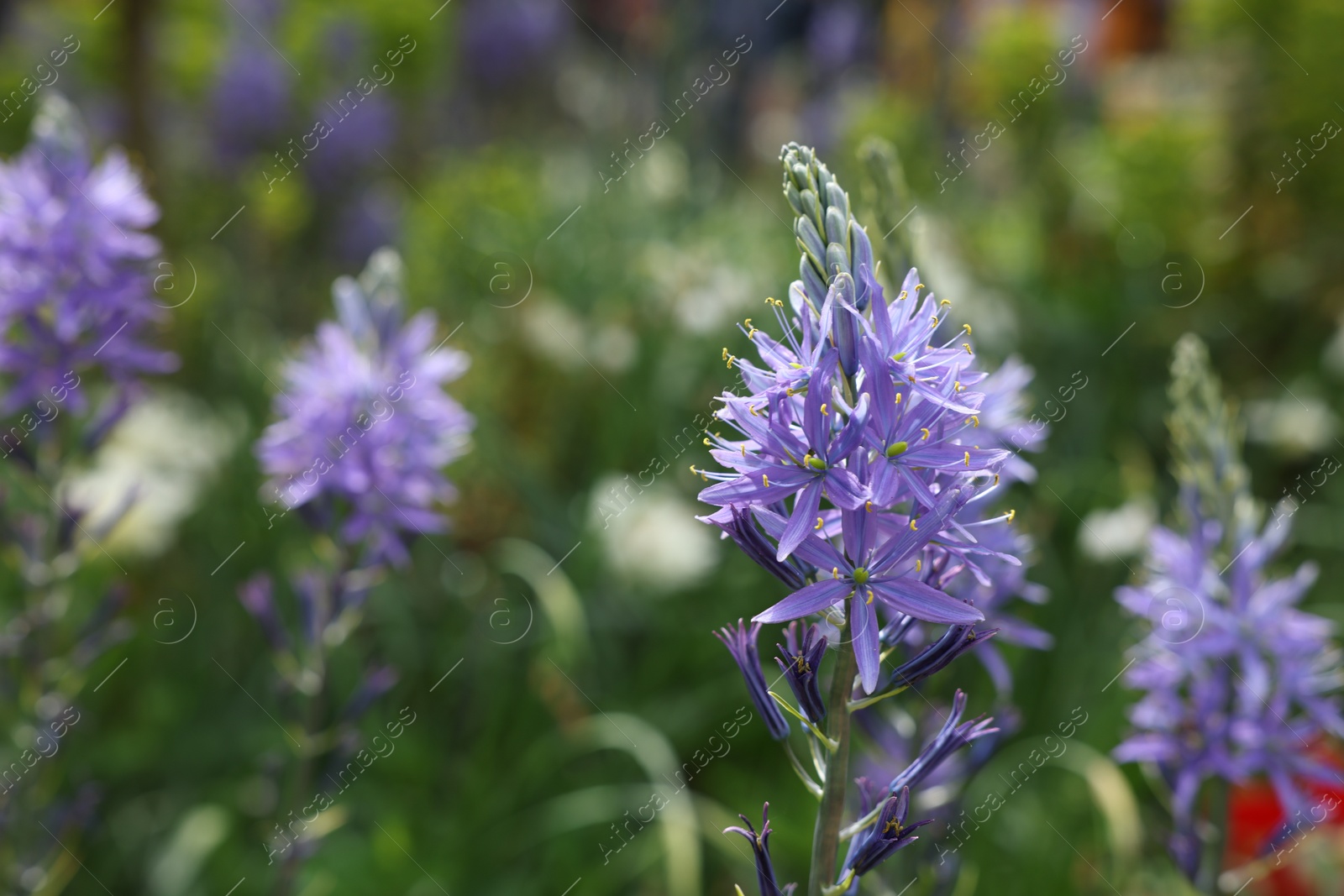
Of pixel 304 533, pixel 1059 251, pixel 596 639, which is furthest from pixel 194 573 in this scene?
pixel 1059 251

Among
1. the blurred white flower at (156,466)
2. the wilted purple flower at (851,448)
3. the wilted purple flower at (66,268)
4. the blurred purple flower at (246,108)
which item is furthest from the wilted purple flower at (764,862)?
the blurred purple flower at (246,108)

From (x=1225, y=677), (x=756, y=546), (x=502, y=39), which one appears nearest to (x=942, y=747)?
(x=756, y=546)

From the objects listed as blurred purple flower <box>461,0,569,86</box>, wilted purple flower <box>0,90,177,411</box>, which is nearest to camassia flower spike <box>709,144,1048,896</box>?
wilted purple flower <box>0,90,177,411</box>

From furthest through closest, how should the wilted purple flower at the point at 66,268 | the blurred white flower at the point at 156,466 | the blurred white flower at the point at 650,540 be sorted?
1. the blurred white flower at the point at 156,466
2. the blurred white flower at the point at 650,540
3. the wilted purple flower at the point at 66,268

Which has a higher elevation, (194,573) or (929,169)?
(194,573)

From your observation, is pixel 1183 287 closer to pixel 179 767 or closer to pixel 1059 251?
pixel 1059 251

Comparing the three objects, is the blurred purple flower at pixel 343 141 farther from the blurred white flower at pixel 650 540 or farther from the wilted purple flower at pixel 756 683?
the wilted purple flower at pixel 756 683

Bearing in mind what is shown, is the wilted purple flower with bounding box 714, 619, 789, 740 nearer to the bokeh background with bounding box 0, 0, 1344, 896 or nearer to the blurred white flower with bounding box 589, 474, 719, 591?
the bokeh background with bounding box 0, 0, 1344, 896
